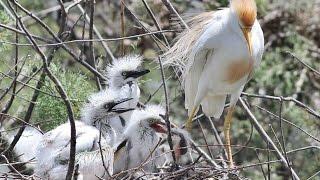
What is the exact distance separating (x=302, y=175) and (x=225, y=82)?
1.46 metres

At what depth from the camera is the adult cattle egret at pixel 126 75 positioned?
475 centimetres

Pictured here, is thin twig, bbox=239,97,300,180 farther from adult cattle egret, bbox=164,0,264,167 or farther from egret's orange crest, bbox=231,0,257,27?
egret's orange crest, bbox=231,0,257,27

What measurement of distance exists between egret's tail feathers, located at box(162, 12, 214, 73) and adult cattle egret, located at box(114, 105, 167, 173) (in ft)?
0.94

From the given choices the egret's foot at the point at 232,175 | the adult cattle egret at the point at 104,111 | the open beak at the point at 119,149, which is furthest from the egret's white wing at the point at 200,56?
the egret's foot at the point at 232,175

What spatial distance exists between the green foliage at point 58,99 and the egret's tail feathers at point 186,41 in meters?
0.41

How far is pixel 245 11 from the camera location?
4.32 metres

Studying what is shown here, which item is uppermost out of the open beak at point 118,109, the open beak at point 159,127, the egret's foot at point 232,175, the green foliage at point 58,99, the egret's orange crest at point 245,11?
the egret's orange crest at point 245,11

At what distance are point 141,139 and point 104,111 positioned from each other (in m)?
0.20

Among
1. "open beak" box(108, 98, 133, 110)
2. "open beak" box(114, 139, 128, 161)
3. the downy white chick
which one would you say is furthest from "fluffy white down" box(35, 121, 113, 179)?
"open beak" box(108, 98, 133, 110)

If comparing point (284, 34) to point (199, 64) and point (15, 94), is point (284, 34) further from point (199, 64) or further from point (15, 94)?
point (15, 94)

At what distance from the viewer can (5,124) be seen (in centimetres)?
496

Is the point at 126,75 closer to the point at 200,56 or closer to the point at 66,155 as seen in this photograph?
the point at 200,56

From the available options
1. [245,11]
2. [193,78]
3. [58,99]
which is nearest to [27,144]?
[58,99]

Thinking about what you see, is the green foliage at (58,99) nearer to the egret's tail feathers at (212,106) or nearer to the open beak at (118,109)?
the open beak at (118,109)
